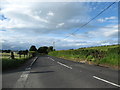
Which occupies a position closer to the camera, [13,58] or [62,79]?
[62,79]

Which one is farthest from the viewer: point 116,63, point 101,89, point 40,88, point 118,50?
point 118,50

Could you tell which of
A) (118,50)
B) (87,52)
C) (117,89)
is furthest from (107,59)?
(117,89)

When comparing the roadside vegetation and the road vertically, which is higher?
the roadside vegetation

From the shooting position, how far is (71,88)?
707cm

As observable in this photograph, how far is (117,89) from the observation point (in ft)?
22.4

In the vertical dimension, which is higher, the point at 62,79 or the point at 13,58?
the point at 13,58

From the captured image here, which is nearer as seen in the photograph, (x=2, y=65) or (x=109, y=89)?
(x=109, y=89)

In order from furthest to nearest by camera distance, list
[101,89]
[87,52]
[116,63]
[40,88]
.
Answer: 1. [87,52]
2. [116,63]
3. [40,88]
4. [101,89]

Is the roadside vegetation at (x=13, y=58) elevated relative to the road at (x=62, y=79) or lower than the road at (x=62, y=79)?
elevated

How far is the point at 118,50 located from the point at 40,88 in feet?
43.5

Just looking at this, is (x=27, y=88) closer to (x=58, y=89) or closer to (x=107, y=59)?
(x=58, y=89)

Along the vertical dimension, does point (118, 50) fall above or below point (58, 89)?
above

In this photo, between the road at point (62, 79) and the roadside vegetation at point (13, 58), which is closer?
the road at point (62, 79)

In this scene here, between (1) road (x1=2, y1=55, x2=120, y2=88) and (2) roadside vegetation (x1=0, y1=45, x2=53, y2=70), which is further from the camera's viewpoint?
(2) roadside vegetation (x1=0, y1=45, x2=53, y2=70)
